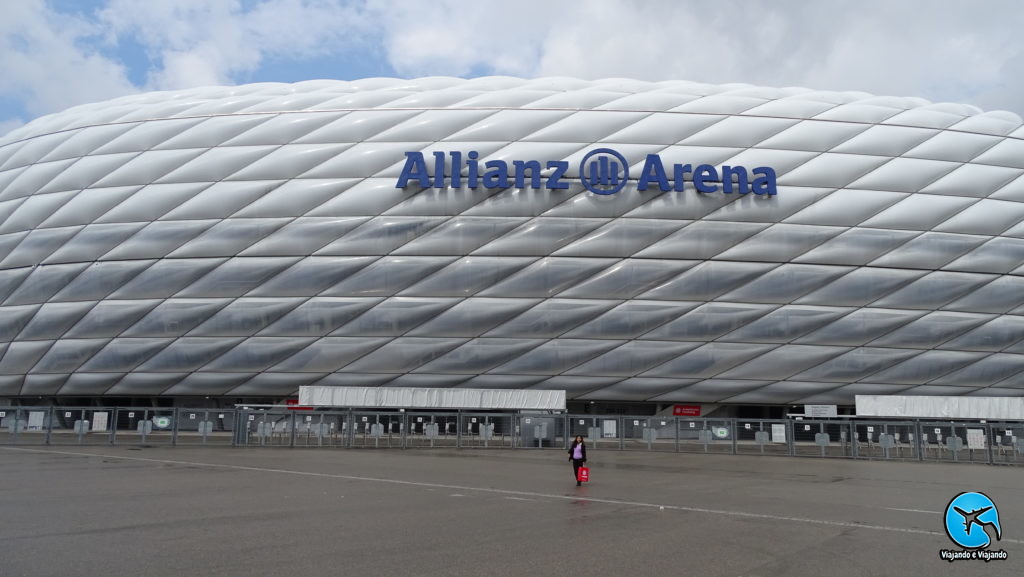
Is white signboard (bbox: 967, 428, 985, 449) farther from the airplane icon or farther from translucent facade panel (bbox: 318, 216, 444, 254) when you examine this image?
translucent facade panel (bbox: 318, 216, 444, 254)

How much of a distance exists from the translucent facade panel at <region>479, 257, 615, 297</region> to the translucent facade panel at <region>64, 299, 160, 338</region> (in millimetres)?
12523

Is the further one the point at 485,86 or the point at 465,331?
the point at 485,86

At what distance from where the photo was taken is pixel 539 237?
26.8 meters

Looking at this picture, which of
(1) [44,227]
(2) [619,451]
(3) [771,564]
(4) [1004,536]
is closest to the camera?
(3) [771,564]

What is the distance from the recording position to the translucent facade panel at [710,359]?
26.8 metres

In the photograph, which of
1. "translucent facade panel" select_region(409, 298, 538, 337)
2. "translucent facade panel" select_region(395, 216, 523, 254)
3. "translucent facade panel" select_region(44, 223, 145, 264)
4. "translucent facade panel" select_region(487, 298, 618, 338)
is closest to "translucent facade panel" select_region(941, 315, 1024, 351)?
"translucent facade panel" select_region(487, 298, 618, 338)

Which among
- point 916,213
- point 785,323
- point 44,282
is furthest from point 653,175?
point 44,282

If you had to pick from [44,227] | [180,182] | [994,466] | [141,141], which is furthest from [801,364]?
[44,227]

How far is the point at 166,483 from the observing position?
11.8 m

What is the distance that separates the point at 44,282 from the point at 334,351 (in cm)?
1174

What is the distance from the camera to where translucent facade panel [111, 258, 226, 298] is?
89.4 feet

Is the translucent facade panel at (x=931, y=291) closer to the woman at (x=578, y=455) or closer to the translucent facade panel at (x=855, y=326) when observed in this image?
the translucent facade panel at (x=855, y=326)

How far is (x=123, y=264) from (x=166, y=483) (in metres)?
18.7

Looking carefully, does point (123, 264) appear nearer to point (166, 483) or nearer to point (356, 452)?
point (356, 452)
